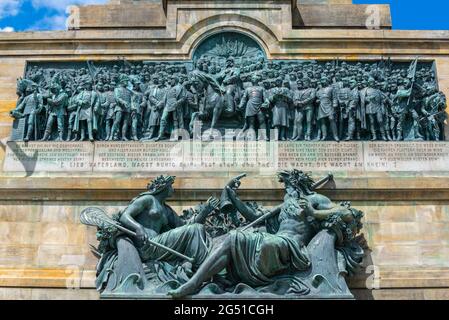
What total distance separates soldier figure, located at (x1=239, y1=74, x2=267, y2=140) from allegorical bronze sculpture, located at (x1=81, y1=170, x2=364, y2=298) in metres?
1.83

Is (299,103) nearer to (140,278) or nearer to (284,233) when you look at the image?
(284,233)

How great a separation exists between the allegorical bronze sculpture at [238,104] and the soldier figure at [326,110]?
0.02m

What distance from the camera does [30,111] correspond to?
1541cm

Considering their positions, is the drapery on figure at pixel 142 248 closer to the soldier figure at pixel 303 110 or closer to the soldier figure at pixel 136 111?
the soldier figure at pixel 136 111

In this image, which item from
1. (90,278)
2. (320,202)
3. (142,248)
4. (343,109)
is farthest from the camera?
(343,109)

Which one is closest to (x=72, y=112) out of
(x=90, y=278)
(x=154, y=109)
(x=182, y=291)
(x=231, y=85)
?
(x=154, y=109)

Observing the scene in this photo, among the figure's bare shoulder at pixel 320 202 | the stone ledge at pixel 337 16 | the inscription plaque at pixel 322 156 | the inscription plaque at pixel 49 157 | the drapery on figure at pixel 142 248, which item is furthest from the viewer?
the stone ledge at pixel 337 16

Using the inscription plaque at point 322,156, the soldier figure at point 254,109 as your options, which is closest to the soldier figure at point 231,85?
the soldier figure at point 254,109

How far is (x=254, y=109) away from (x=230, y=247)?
3772mm

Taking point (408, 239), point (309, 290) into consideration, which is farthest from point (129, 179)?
point (408, 239)

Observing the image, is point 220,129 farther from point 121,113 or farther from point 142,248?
point 142,248

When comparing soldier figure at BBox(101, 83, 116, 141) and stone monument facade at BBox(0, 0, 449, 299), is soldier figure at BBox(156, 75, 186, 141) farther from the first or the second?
soldier figure at BBox(101, 83, 116, 141)

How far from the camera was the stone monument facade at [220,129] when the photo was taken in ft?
46.3
